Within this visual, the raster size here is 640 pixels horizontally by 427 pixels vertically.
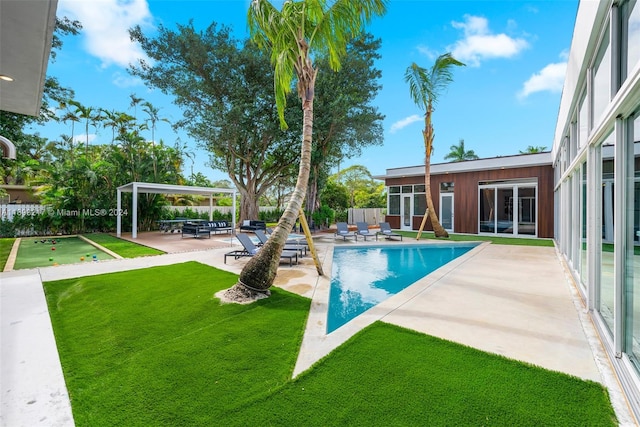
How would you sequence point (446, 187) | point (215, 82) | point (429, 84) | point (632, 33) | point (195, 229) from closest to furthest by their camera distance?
point (632, 33)
point (429, 84)
point (195, 229)
point (215, 82)
point (446, 187)

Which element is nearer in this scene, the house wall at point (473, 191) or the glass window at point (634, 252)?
the glass window at point (634, 252)

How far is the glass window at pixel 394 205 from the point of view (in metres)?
21.2

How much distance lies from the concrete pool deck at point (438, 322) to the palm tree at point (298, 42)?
1.04 meters

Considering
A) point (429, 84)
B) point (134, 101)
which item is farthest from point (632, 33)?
point (134, 101)

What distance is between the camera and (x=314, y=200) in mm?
21234

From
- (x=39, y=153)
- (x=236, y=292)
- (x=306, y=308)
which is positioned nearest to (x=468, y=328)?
(x=306, y=308)

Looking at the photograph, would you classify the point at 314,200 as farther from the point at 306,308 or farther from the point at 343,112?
the point at 306,308

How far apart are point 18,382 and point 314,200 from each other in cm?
1872

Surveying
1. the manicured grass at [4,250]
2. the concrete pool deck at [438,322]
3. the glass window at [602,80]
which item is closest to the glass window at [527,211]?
the concrete pool deck at [438,322]

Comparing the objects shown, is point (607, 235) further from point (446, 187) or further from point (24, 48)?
point (446, 187)

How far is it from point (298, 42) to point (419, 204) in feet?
52.4

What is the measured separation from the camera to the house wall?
49.5 ft

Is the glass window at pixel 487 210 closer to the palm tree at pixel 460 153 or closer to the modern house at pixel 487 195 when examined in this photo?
the modern house at pixel 487 195

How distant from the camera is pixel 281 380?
285 cm
